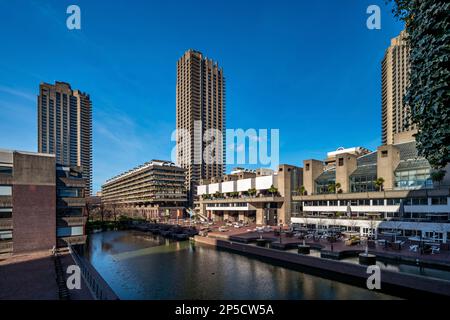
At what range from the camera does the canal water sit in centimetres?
2153

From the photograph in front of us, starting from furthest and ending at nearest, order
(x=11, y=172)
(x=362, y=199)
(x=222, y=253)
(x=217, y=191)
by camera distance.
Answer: (x=217, y=191) → (x=362, y=199) → (x=222, y=253) → (x=11, y=172)

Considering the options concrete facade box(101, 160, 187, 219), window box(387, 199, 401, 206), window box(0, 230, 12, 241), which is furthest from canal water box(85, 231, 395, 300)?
concrete facade box(101, 160, 187, 219)

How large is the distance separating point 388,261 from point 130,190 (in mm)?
127846

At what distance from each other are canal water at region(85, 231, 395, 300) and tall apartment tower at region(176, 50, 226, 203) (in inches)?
4126

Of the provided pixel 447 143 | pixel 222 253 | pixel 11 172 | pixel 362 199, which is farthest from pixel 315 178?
pixel 11 172

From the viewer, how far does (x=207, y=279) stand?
84.8 ft

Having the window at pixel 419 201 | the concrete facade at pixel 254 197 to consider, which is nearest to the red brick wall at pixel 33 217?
the concrete facade at pixel 254 197

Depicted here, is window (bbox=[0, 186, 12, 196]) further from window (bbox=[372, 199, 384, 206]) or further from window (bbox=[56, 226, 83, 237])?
window (bbox=[372, 199, 384, 206])

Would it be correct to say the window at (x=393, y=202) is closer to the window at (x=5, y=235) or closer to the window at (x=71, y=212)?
the window at (x=71, y=212)

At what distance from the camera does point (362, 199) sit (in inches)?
1751

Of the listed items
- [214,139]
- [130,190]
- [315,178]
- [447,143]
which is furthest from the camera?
[214,139]

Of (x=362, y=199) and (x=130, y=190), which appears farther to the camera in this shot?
(x=130, y=190)

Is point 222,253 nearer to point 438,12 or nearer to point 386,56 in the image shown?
point 438,12
